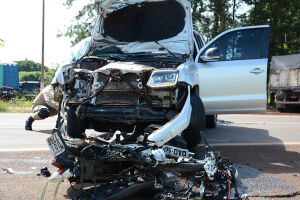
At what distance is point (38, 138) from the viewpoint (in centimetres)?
655

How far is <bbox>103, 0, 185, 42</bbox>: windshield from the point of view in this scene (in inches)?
240

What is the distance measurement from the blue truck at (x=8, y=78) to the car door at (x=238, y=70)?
23.4 metres

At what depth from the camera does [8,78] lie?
27.0 m

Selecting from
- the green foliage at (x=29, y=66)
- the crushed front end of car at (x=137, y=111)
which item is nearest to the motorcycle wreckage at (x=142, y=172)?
the crushed front end of car at (x=137, y=111)

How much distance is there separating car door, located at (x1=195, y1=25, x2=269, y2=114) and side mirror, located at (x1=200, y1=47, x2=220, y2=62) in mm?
332

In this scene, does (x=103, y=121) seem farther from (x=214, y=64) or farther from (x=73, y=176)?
(x=214, y=64)

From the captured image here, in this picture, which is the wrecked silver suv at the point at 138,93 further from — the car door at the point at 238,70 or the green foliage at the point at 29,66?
the green foliage at the point at 29,66

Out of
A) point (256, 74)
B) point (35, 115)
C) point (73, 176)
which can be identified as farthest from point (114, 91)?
point (35, 115)

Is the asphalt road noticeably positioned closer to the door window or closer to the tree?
the door window

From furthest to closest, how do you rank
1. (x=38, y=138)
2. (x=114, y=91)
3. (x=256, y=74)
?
(x=38, y=138) → (x=256, y=74) → (x=114, y=91)

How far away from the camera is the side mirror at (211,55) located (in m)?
5.27

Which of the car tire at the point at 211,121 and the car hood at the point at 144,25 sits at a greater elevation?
the car hood at the point at 144,25

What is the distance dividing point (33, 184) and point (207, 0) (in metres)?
23.2

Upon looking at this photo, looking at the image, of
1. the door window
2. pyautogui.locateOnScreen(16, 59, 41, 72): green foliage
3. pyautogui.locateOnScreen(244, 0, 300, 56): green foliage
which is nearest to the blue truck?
pyautogui.locateOnScreen(244, 0, 300, 56): green foliage
